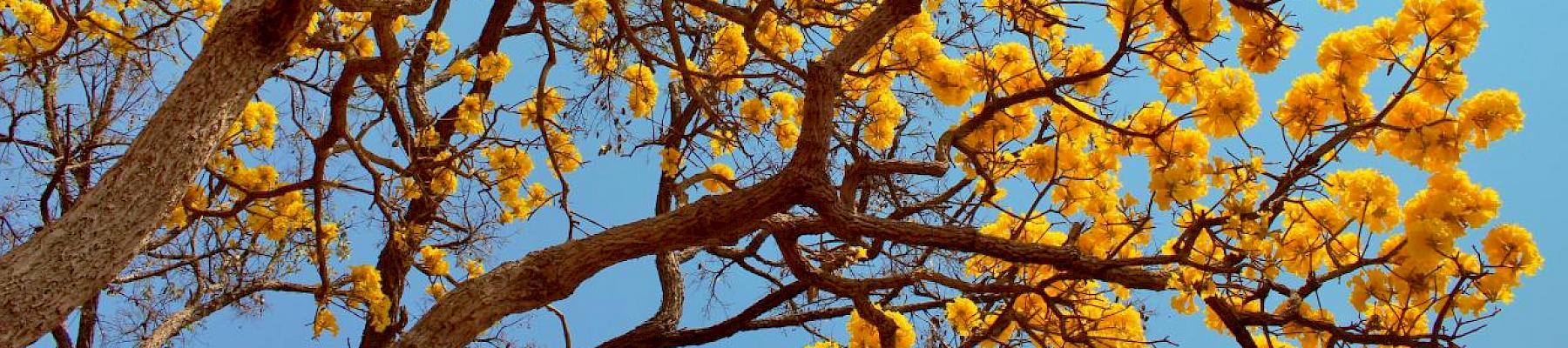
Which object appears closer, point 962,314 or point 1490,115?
point 1490,115

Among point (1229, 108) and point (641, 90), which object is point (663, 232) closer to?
point (641, 90)

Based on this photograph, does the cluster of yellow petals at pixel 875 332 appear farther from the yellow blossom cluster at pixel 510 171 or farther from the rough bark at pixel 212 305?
the rough bark at pixel 212 305

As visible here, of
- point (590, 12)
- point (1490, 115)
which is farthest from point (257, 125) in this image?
point (1490, 115)

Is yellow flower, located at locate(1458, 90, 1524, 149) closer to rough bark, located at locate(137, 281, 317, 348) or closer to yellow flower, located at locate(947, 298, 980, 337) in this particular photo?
yellow flower, located at locate(947, 298, 980, 337)

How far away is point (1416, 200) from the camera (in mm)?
2990

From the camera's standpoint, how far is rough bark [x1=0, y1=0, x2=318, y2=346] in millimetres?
3047

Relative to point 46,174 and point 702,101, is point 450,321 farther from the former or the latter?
point 46,174

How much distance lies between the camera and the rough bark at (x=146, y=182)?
3.05 m

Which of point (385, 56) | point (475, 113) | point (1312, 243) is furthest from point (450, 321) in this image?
point (1312, 243)

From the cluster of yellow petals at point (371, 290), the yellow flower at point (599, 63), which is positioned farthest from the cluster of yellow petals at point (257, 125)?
the yellow flower at point (599, 63)

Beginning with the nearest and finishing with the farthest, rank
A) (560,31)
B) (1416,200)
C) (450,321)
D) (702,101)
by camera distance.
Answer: (1416,200), (450,321), (702,101), (560,31)

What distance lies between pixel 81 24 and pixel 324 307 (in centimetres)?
178

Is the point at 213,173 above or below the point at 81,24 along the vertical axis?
below

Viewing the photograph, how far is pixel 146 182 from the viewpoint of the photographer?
3246 mm
